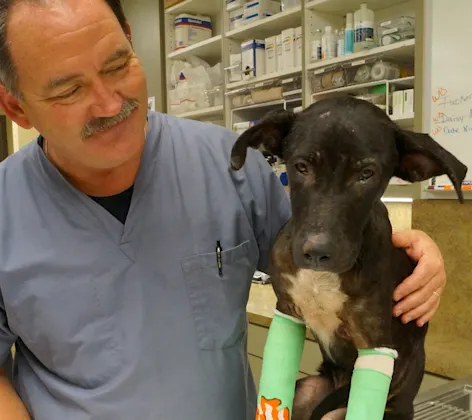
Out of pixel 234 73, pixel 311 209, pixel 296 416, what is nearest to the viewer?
pixel 311 209

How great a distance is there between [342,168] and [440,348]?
132 cm

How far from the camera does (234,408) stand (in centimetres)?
111

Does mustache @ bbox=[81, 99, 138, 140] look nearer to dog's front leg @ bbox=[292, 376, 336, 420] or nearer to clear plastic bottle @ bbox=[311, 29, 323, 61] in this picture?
dog's front leg @ bbox=[292, 376, 336, 420]

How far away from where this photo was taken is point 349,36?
89.2 inches

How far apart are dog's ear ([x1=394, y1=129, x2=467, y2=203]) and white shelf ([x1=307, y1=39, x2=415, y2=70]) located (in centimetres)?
130

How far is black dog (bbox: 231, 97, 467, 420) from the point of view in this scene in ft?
2.54

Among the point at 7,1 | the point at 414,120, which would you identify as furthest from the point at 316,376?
the point at 414,120

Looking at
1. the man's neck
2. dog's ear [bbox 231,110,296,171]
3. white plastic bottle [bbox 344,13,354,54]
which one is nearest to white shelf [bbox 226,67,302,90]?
white plastic bottle [bbox 344,13,354,54]

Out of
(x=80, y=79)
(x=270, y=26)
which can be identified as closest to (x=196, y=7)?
(x=270, y=26)

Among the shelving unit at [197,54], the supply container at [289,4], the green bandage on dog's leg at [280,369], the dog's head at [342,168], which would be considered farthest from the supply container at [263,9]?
the green bandage on dog's leg at [280,369]

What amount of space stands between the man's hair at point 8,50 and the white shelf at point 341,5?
153 centimetres

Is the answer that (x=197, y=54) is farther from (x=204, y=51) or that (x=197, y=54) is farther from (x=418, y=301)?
(x=418, y=301)

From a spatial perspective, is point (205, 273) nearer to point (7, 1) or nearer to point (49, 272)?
point (49, 272)

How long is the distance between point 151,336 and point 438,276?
0.52 metres
